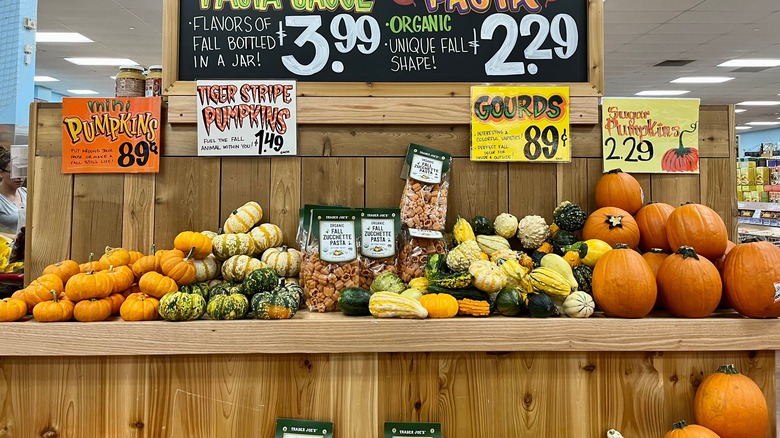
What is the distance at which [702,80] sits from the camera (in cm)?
1125

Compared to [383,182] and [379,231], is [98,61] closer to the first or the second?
[383,182]

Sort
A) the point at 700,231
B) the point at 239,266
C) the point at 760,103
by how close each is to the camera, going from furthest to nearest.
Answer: the point at 760,103 < the point at 239,266 < the point at 700,231

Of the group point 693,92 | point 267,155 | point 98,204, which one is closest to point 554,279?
point 267,155

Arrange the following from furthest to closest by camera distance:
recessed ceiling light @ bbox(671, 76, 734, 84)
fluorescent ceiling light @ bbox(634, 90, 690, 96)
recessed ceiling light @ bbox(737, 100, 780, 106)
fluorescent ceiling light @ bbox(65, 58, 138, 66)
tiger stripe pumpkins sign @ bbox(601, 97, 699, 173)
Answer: recessed ceiling light @ bbox(737, 100, 780, 106)
fluorescent ceiling light @ bbox(634, 90, 690, 96)
recessed ceiling light @ bbox(671, 76, 734, 84)
fluorescent ceiling light @ bbox(65, 58, 138, 66)
tiger stripe pumpkins sign @ bbox(601, 97, 699, 173)

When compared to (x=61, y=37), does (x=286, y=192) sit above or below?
below

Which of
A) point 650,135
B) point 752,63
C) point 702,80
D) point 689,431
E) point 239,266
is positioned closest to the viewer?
point 689,431

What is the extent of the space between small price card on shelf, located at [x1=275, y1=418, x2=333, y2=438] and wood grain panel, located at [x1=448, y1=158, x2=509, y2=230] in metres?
0.91

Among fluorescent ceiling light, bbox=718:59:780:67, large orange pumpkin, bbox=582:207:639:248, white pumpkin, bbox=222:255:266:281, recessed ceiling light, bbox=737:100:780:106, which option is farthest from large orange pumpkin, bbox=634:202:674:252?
recessed ceiling light, bbox=737:100:780:106

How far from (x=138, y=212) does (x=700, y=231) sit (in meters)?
1.96

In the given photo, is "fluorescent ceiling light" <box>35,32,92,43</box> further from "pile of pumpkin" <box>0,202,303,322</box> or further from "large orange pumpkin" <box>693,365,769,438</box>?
"large orange pumpkin" <box>693,365,769,438</box>

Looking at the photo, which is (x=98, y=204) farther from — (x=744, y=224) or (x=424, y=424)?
(x=744, y=224)

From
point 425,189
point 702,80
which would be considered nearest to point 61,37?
point 425,189

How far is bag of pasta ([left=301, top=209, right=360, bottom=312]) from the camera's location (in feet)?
5.23

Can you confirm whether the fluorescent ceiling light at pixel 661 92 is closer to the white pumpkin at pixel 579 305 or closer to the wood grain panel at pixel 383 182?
the wood grain panel at pixel 383 182
